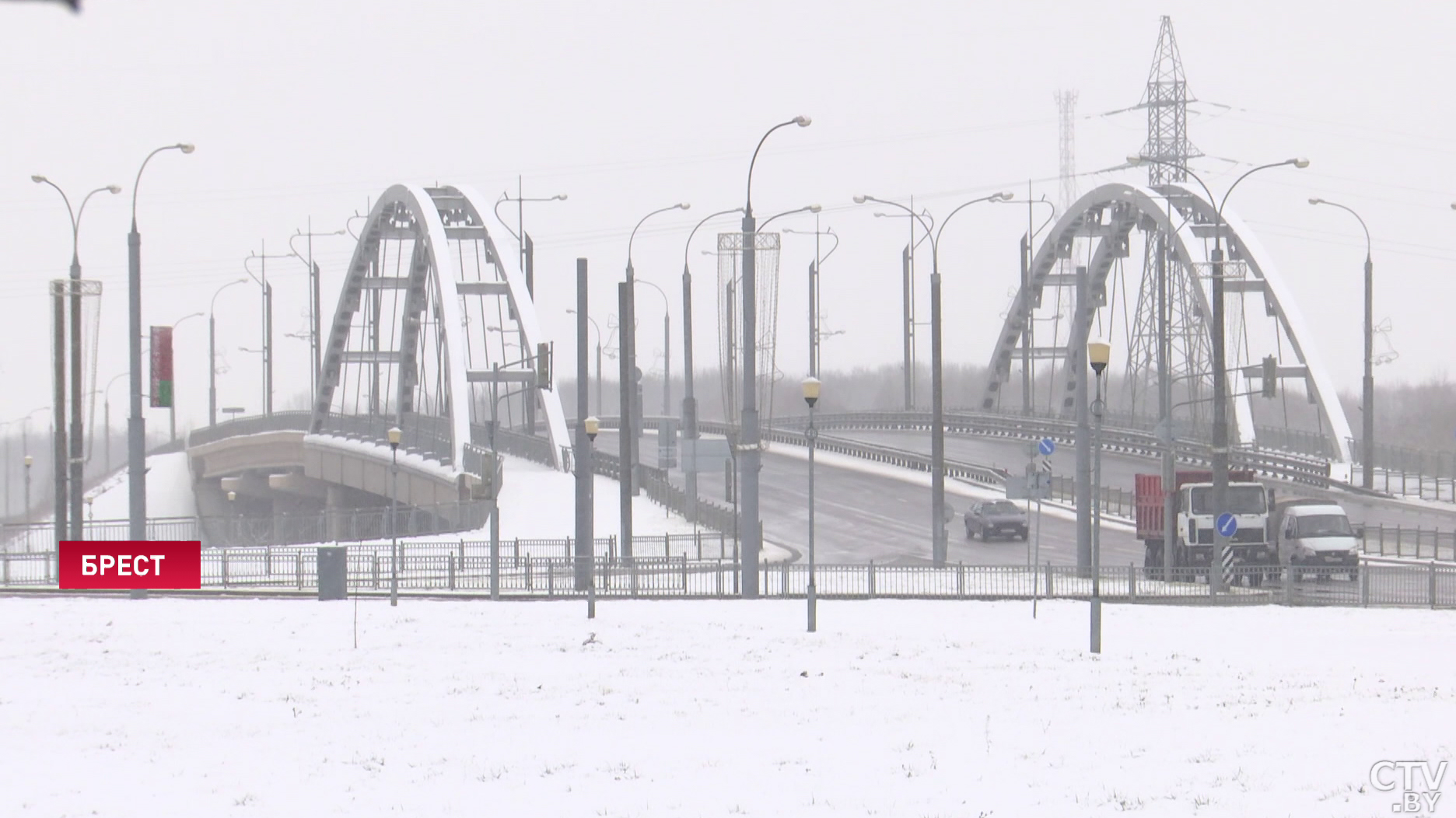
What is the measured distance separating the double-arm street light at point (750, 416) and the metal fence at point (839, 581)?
1.86 meters

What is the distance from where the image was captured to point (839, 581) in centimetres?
3647

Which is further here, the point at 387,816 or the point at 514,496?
the point at 514,496

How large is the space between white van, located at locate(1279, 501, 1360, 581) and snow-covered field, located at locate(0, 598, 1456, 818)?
14593mm

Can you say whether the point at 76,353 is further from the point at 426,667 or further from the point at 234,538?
the point at 426,667

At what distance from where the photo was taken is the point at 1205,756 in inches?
522

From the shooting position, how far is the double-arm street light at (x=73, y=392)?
4159 cm

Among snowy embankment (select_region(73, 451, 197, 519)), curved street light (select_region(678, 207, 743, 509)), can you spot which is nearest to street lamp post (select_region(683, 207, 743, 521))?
curved street light (select_region(678, 207, 743, 509))

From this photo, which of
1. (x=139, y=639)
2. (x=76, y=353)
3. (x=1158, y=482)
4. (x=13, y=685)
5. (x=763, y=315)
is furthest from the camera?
(x=763, y=315)

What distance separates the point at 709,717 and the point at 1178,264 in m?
74.1

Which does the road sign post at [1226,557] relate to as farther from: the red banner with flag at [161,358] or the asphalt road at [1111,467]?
the red banner with flag at [161,358]

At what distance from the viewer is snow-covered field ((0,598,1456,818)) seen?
40.3 feet

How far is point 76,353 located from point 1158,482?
29.6 m

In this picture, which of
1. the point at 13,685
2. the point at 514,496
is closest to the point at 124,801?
the point at 13,685

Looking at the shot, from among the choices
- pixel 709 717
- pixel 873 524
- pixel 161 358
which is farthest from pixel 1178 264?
pixel 709 717
